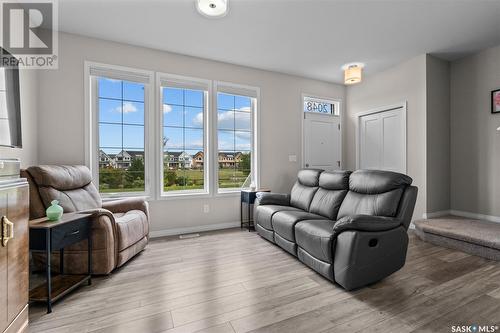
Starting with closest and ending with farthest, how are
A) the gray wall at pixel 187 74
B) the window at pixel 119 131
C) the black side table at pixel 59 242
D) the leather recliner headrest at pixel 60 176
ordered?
the black side table at pixel 59 242 < the leather recliner headrest at pixel 60 176 < the gray wall at pixel 187 74 < the window at pixel 119 131

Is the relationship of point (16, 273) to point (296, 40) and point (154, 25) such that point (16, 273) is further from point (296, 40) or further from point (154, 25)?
point (296, 40)

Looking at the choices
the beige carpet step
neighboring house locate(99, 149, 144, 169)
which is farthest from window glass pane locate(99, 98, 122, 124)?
the beige carpet step

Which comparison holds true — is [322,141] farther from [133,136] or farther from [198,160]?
[133,136]

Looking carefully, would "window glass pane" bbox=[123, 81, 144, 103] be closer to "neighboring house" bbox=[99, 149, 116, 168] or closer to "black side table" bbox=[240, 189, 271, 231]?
"neighboring house" bbox=[99, 149, 116, 168]

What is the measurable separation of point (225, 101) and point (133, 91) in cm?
140

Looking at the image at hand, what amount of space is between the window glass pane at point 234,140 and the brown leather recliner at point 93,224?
1.64 m

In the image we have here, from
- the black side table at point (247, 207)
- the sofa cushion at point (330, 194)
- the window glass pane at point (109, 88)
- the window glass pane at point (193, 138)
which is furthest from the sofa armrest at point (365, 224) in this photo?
the window glass pane at point (109, 88)

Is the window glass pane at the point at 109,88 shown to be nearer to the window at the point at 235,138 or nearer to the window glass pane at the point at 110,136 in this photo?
the window glass pane at the point at 110,136

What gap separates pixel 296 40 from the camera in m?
3.18

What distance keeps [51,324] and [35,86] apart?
8.65ft

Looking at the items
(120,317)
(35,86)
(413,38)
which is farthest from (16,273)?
(413,38)

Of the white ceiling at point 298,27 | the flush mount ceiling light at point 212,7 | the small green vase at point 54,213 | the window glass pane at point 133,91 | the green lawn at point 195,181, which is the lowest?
the small green vase at point 54,213

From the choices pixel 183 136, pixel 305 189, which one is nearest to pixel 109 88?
pixel 183 136

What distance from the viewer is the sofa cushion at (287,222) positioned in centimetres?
253
